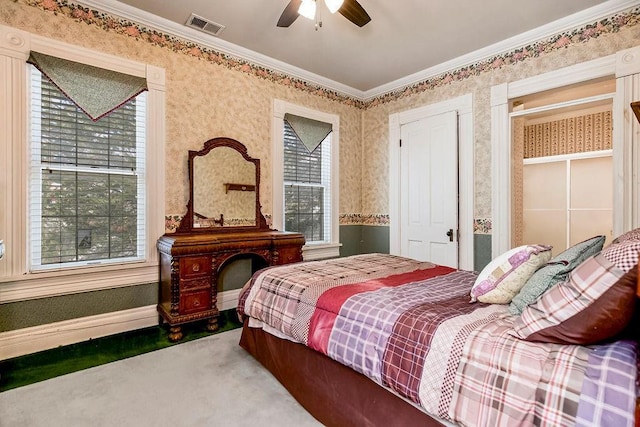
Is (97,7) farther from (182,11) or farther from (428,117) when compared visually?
(428,117)

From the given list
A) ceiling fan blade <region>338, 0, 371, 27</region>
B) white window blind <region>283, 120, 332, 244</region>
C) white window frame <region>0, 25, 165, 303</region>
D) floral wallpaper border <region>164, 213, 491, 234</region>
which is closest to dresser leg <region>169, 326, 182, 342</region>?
white window frame <region>0, 25, 165, 303</region>

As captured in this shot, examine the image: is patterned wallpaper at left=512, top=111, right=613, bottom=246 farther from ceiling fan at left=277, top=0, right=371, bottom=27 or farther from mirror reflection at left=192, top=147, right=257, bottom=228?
mirror reflection at left=192, top=147, right=257, bottom=228

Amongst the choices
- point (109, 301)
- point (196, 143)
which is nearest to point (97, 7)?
point (196, 143)

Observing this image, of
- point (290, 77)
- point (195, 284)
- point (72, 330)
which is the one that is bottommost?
point (72, 330)

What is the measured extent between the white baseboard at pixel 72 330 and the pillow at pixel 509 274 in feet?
9.23

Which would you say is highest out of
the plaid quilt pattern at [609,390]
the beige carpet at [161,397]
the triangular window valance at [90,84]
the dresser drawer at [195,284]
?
the triangular window valance at [90,84]

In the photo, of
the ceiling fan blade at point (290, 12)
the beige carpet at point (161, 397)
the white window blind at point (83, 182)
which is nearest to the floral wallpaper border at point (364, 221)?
the white window blind at point (83, 182)

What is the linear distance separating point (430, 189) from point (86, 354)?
3766 mm

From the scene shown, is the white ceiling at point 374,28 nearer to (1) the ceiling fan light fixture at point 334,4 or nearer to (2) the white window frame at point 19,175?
(2) the white window frame at point 19,175

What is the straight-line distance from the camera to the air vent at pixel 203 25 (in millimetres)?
2984

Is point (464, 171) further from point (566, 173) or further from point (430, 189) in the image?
point (566, 173)

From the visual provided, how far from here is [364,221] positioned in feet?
16.2

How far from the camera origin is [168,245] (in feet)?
9.07

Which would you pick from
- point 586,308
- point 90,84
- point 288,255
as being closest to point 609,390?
point 586,308
